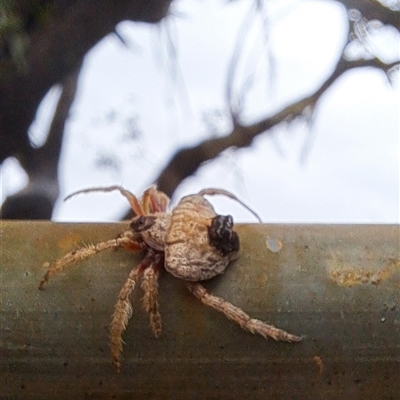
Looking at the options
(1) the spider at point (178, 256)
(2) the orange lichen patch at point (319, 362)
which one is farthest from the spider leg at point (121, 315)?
(2) the orange lichen patch at point (319, 362)

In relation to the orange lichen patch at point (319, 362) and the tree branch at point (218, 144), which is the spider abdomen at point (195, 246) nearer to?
the orange lichen patch at point (319, 362)

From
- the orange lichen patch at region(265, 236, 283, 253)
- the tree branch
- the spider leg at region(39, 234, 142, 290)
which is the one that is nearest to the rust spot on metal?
the spider leg at region(39, 234, 142, 290)

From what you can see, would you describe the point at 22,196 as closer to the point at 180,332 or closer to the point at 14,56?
the point at 14,56

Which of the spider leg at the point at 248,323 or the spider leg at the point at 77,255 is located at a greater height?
the spider leg at the point at 77,255

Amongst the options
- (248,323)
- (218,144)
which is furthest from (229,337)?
(218,144)

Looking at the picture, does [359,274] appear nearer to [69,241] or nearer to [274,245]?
[274,245]

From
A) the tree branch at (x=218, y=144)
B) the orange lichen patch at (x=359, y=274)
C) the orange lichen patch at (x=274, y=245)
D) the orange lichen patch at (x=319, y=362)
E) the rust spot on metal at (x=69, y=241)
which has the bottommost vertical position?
the tree branch at (x=218, y=144)

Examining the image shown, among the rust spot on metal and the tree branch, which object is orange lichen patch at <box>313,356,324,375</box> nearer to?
the rust spot on metal
